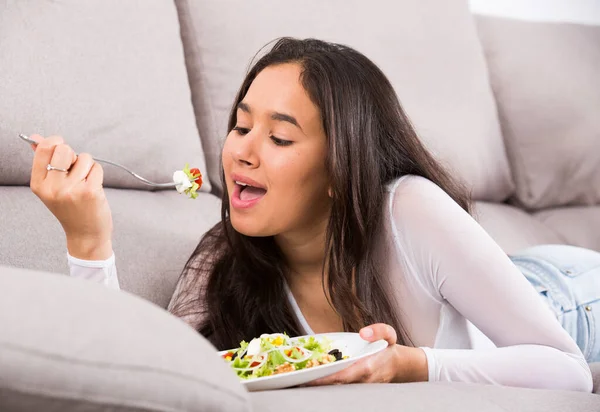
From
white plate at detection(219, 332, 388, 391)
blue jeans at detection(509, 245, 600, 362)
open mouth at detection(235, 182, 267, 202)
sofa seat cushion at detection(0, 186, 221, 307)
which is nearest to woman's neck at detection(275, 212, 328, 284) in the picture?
open mouth at detection(235, 182, 267, 202)

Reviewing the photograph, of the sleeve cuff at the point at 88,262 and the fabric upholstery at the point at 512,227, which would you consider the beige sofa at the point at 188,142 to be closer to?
the fabric upholstery at the point at 512,227

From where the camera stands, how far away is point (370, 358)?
1.18 m

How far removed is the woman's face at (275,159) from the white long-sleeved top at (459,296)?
15 centimetres

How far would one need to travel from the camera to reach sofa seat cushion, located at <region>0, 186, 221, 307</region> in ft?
5.12

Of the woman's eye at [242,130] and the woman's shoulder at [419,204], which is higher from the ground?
the woman's eye at [242,130]

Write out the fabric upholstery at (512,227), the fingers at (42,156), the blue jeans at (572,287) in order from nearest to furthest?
the fingers at (42,156) → the blue jeans at (572,287) → the fabric upholstery at (512,227)

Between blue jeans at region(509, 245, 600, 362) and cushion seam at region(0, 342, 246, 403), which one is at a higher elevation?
cushion seam at region(0, 342, 246, 403)

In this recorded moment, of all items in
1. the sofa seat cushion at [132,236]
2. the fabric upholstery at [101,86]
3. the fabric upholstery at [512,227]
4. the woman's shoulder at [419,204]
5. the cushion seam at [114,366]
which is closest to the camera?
the cushion seam at [114,366]

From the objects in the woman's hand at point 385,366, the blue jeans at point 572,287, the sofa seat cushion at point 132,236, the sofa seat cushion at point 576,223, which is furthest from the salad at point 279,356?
the sofa seat cushion at point 576,223

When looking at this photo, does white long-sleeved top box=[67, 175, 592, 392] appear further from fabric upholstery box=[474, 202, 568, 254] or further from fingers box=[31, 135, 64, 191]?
fabric upholstery box=[474, 202, 568, 254]

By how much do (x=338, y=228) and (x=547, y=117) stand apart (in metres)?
1.38

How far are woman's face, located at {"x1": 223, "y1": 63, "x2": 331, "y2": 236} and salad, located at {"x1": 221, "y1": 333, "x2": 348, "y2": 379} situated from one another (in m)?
0.29

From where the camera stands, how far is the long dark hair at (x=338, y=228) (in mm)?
1464

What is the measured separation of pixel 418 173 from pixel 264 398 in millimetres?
695
